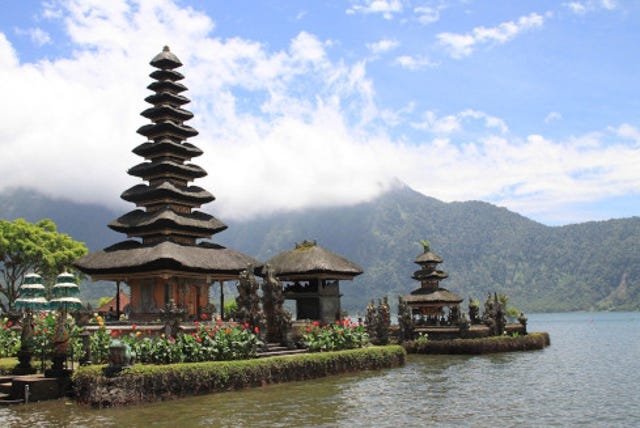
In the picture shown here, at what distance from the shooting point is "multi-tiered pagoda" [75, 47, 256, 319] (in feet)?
114

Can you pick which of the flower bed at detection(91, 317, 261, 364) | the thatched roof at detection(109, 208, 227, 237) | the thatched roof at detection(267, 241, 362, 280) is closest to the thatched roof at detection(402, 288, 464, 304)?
the thatched roof at detection(267, 241, 362, 280)

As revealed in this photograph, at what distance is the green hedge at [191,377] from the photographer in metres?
21.3

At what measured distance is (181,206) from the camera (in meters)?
39.7

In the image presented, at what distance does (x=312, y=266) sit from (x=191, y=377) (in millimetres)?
16614

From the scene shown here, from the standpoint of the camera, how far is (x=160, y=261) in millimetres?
33219

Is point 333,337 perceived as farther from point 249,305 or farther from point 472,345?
point 472,345

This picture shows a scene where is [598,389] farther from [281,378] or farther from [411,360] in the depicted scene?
[411,360]

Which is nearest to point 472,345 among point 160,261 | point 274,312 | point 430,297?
point 430,297

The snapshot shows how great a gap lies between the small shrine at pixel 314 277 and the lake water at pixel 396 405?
8753 millimetres

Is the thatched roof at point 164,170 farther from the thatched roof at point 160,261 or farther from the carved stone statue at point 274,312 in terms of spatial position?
the carved stone statue at point 274,312

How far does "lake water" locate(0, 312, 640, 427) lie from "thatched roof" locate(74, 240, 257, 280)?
33.3ft

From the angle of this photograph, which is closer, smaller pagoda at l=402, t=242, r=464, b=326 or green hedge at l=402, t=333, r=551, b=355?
green hedge at l=402, t=333, r=551, b=355

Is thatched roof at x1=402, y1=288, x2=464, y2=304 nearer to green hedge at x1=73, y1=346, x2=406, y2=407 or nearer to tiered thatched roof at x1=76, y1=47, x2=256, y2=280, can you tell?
tiered thatched roof at x1=76, y1=47, x2=256, y2=280

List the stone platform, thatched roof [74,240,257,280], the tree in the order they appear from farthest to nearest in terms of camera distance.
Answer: the tree
thatched roof [74,240,257,280]
the stone platform
